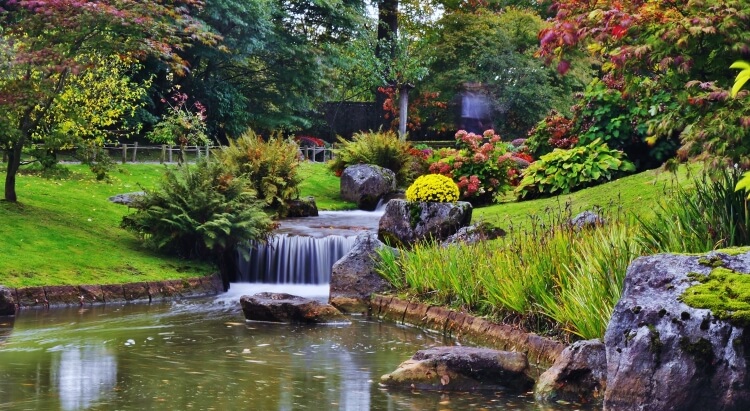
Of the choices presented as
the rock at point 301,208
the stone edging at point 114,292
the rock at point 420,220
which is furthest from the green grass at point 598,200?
the stone edging at point 114,292

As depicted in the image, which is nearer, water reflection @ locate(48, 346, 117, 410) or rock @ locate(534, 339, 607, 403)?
water reflection @ locate(48, 346, 117, 410)

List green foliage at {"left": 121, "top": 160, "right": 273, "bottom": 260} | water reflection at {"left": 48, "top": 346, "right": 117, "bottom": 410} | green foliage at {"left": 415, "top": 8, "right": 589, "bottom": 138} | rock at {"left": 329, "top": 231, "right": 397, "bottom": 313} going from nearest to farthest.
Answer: water reflection at {"left": 48, "top": 346, "right": 117, "bottom": 410} < rock at {"left": 329, "top": 231, "right": 397, "bottom": 313} < green foliage at {"left": 121, "top": 160, "right": 273, "bottom": 260} < green foliage at {"left": 415, "top": 8, "right": 589, "bottom": 138}

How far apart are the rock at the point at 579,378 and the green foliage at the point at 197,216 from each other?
33.1 feet

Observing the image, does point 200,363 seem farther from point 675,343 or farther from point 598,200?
point 598,200

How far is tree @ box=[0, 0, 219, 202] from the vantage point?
18.7 metres

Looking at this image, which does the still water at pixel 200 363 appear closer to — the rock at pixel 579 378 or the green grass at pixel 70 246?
the rock at pixel 579 378

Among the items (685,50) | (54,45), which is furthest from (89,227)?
(685,50)

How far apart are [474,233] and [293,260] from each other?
4.33 meters

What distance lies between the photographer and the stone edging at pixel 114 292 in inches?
622

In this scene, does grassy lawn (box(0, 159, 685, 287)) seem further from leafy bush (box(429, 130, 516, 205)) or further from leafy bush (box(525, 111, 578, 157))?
leafy bush (box(525, 111, 578, 157))

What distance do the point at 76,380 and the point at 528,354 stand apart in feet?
16.2

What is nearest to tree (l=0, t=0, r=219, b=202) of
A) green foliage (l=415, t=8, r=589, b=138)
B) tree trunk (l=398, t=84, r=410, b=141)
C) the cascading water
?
the cascading water

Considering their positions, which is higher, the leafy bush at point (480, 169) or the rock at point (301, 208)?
the leafy bush at point (480, 169)

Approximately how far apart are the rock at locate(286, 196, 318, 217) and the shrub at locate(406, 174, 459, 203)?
572cm
